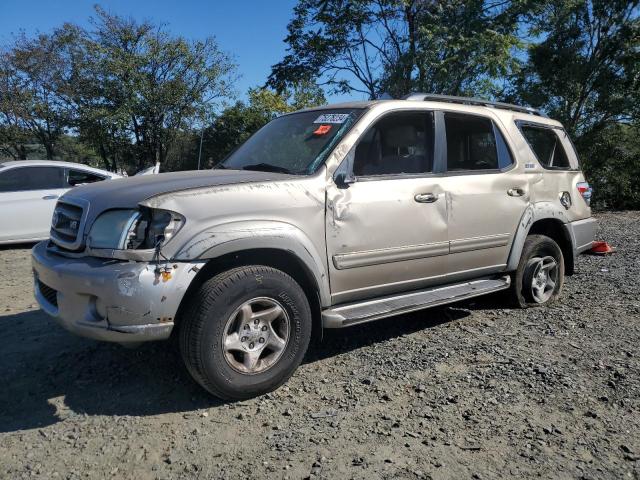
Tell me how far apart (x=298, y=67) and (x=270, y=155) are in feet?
49.6

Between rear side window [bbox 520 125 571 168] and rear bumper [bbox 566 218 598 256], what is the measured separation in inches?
23.7

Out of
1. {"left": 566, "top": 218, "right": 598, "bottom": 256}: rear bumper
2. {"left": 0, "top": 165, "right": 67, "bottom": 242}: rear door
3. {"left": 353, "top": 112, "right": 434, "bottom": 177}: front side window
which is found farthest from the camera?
{"left": 0, "top": 165, "right": 67, "bottom": 242}: rear door

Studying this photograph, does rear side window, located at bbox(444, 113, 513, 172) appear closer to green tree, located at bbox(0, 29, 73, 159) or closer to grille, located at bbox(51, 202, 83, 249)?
grille, located at bbox(51, 202, 83, 249)

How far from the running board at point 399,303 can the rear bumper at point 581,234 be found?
1.18 meters

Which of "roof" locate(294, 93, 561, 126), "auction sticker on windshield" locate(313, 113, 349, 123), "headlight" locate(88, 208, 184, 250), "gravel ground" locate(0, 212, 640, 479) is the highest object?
"roof" locate(294, 93, 561, 126)

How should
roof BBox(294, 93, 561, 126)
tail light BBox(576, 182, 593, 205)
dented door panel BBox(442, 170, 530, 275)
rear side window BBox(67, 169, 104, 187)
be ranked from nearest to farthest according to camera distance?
roof BBox(294, 93, 561, 126)
dented door panel BBox(442, 170, 530, 275)
tail light BBox(576, 182, 593, 205)
rear side window BBox(67, 169, 104, 187)

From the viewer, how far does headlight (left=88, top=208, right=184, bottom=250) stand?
286 centimetres

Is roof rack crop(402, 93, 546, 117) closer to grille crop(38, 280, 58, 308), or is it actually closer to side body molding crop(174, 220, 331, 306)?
side body molding crop(174, 220, 331, 306)

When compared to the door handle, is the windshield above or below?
above

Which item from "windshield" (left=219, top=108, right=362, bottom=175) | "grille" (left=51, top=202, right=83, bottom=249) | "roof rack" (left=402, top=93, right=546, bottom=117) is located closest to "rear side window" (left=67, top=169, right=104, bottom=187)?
"windshield" (left=219, top=108, right=362, bottom=175)

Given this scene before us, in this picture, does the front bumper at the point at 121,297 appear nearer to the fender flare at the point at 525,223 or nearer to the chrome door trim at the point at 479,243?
the chrome door trim at the point at 479,243

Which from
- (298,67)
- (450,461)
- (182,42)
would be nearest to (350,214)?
(450,461)

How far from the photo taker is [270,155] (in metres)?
4.00

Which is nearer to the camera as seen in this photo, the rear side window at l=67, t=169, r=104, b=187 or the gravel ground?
the gravel ground
